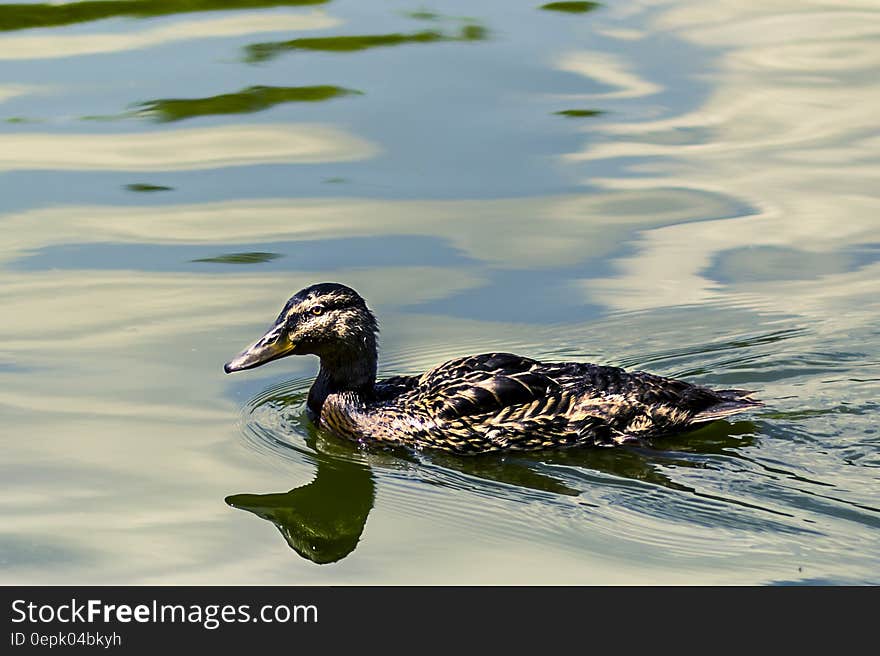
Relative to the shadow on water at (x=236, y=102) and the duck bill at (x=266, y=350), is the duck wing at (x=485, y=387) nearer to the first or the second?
the duck bill at (x=266, y=350)

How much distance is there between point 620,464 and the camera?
8383 mm

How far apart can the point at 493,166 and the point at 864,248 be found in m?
2.98

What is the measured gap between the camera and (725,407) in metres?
8.67

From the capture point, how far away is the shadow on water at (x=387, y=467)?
7.73 meters

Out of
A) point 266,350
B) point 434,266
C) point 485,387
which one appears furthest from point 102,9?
point 485,387

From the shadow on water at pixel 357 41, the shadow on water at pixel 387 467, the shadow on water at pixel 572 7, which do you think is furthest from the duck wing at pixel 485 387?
the shadow on water at pixel 572 7

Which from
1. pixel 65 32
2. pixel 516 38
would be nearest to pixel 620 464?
pixel 516 38

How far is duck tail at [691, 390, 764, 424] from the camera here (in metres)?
8.62

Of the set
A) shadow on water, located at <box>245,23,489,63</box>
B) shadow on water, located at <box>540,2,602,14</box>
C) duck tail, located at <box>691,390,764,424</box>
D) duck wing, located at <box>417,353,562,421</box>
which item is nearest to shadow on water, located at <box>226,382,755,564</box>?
duck tail, located at <box>691,390,764,424</box>

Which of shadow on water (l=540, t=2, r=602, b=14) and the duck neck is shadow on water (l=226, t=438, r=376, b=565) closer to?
the duck neck

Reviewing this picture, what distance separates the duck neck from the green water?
21cm

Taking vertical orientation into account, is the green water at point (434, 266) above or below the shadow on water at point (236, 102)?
below

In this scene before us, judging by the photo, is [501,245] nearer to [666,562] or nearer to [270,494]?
[270,494]

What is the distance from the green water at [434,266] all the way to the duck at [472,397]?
0.54 feet
